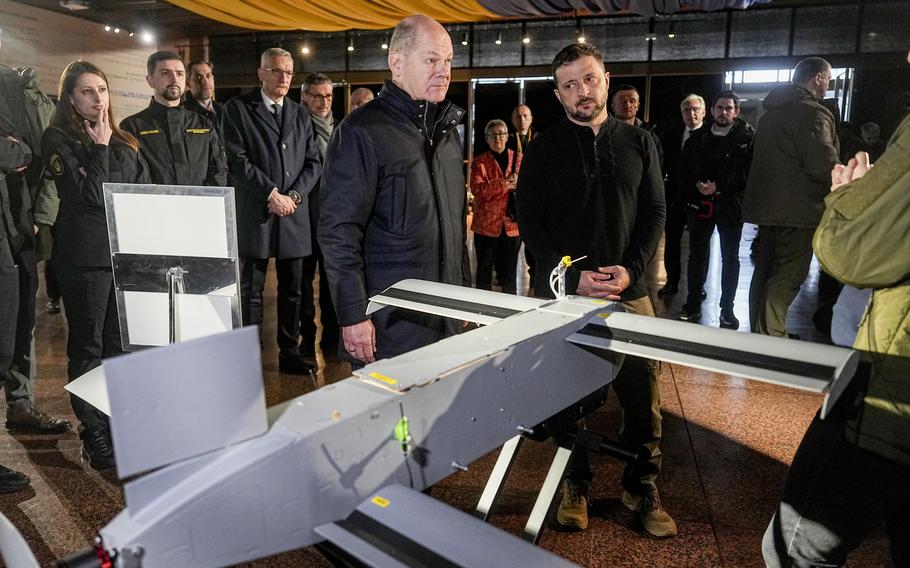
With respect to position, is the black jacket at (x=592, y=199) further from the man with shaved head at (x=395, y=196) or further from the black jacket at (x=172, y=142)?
the black jacket at (x=172, y=142)

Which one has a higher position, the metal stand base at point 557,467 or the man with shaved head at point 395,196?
the man with shaved head at point 395,196

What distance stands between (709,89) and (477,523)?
405 inches

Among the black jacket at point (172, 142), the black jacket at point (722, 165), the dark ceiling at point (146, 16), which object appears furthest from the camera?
the dark ceiling at point (146, 16)

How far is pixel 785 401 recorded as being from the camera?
11.2 feet

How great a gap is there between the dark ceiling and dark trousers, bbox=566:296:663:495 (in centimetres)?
884

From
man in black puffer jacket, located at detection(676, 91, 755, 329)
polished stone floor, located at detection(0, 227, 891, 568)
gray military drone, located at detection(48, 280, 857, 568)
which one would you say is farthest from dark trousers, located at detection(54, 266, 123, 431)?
man in black puffer jacket, located at detection(676, 91, 755, 329)

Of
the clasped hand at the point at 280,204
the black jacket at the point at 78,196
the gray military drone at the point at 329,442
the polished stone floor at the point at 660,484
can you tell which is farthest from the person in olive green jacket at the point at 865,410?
the clasped hand at the point at 280,204

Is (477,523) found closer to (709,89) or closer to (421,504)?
(421,504)

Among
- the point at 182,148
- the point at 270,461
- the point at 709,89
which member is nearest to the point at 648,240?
→ the point at 270,461

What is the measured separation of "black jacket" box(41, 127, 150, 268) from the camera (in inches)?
105

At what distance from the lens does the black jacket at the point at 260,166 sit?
147 inches

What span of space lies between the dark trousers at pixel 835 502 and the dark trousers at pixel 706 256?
3.59m

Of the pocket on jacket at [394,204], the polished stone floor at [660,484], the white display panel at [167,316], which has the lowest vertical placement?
the polished stone floor at [660,484]

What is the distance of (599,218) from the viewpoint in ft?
7.49
